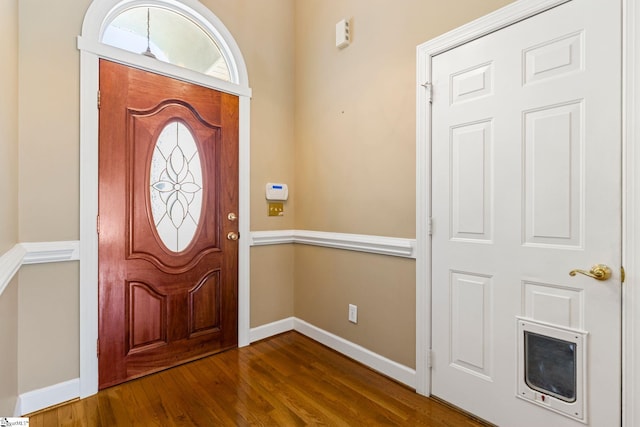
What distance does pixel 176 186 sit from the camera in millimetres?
2279

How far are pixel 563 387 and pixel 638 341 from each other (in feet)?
1.21

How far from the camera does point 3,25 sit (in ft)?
4.37

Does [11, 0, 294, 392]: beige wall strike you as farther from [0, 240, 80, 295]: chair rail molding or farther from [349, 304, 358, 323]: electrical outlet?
[349, 304, 358, 323]: electrical outlet

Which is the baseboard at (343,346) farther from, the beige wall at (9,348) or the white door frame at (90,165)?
the beige wall at (9,348)

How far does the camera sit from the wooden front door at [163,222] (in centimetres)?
201

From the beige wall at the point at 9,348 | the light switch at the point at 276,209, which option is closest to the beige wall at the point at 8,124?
the beige wall at the point at 9,348

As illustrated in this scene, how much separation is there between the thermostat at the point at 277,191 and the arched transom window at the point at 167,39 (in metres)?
0.94

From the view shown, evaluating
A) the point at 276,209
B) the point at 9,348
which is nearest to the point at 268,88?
the point at 276,209

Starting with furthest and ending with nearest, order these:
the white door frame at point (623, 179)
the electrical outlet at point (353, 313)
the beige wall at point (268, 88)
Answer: the beige wall at point (268, 88) → the electrical outlet at point (353, 313) → the white door frame at point (623, 179)

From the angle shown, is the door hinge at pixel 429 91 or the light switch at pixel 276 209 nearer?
the door hinge at pixel 429 91

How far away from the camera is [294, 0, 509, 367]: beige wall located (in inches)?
80.0

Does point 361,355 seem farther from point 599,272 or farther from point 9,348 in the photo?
point 9,348

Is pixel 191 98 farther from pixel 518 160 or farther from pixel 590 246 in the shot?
pixel 590 246

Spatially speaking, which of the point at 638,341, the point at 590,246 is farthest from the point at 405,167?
the point at 638,341
